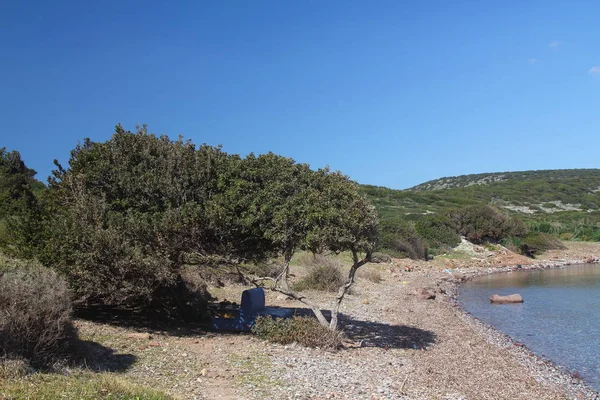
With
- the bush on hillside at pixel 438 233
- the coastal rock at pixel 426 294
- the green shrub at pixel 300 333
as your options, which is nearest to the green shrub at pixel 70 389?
the green shrub at pixel 300 333

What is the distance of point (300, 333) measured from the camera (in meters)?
12.2

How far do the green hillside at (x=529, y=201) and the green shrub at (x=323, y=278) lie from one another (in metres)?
37.7

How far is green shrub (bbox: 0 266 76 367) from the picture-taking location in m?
7.82

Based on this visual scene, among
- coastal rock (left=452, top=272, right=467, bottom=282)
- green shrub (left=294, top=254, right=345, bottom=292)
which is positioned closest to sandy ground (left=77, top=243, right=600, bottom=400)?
green shrub (left=294, top=254, right=345, bottom=292)

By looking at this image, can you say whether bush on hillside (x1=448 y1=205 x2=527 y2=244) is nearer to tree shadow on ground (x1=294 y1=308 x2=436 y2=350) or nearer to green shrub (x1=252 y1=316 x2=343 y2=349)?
tree shadow on ground (x1=294 y1=308 x2=436 y2=350)

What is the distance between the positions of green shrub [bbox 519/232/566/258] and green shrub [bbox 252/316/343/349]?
1733 inches

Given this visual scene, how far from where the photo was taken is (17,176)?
28.1m

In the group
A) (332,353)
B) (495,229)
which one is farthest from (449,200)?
(332,353)

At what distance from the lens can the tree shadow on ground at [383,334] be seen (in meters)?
13.9

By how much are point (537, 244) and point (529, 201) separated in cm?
4787

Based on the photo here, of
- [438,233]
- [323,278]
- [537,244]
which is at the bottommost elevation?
[323,278]

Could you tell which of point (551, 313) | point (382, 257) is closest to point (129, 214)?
point (551, 313)

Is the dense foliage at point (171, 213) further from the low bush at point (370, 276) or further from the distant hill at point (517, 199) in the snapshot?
the distant hill at point (517, 199)

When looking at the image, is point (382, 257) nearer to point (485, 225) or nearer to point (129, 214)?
point (485, 225)
